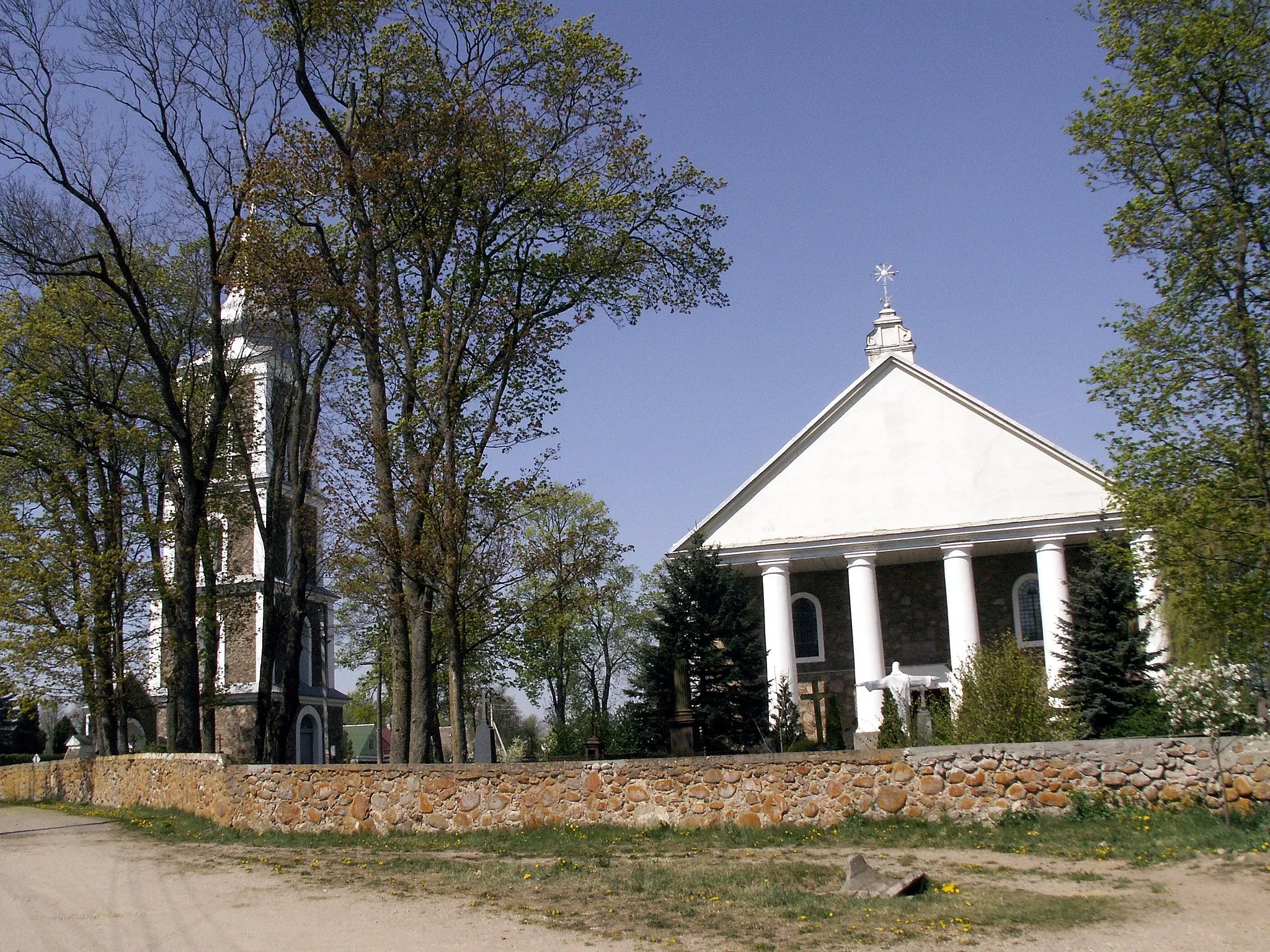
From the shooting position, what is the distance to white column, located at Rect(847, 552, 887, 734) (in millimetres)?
26625

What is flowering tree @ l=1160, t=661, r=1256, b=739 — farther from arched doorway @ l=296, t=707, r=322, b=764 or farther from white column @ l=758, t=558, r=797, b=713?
arched doorway @ l=296, t=707, r=322, b=764

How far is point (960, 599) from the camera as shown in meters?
27.0

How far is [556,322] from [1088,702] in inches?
459

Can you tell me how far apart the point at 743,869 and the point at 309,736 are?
33750 mm

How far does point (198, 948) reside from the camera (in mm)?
8414

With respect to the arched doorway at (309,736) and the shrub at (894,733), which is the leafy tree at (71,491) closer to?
the arched doorway at (309,736)

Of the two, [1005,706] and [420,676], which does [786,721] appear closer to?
[1005,706]

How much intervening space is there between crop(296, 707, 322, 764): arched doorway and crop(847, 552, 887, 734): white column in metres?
21.8

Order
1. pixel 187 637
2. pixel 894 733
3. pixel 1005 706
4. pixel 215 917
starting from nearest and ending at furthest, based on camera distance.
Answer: pixel 215 917 → pixel 1005 706 → pixel 894 733 → pixel 187 637

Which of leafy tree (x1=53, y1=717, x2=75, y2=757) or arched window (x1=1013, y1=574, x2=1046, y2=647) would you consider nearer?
arched window (x1=1013, y1=574, x2=1046, y2=647)

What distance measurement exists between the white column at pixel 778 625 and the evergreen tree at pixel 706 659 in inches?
29.3

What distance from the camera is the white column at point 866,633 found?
2662 centimetres

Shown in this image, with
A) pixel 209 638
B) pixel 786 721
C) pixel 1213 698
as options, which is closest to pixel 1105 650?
pixel 786 721

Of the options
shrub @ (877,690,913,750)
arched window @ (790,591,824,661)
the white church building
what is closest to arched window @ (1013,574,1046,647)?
the white church building
